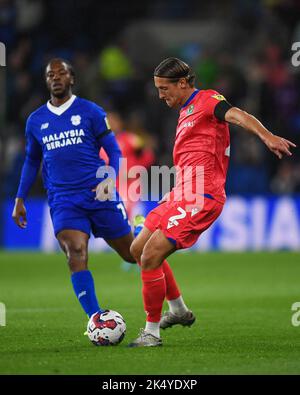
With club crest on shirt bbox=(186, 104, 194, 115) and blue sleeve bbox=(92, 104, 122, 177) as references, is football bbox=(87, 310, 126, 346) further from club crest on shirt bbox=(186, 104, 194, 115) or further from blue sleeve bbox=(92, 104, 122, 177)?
club crest on shirt bbox=(186, 104, 194, 115)

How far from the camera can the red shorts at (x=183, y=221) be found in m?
7.45

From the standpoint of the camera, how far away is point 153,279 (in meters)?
7.48

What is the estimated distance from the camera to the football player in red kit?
293 inches

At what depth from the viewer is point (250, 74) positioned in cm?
2019

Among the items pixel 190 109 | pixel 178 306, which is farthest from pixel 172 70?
pixel 178 306

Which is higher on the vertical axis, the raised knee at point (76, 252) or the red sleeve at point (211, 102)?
the red sleeve at point (211, 102)

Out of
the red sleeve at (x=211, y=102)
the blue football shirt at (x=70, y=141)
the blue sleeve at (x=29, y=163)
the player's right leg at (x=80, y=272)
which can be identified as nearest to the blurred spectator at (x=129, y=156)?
the blue sleeve at (x=29, y=163)

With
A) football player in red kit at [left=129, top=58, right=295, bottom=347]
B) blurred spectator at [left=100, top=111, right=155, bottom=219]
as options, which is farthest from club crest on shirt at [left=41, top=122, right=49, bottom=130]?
blurred spectator at [left=100, top=111, right=155, bottom=219]

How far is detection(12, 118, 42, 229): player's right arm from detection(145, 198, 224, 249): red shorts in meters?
1.60

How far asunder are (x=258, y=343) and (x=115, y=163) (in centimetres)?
202

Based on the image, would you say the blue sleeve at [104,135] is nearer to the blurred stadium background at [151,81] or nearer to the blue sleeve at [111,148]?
the blue sleeve at [111,148]

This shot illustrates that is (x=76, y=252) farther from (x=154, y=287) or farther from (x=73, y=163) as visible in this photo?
(x=154, y=287)

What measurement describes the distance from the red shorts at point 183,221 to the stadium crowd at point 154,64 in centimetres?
990
